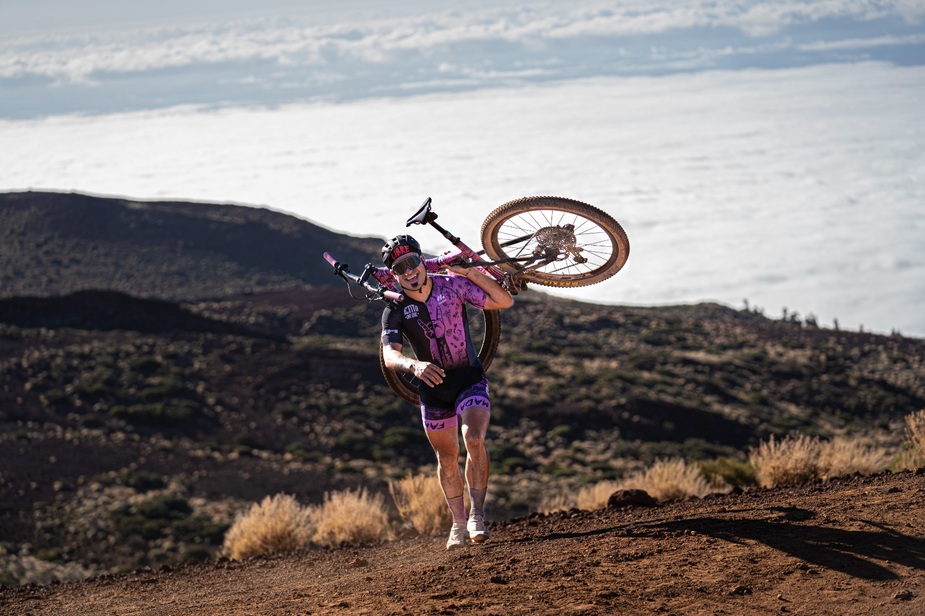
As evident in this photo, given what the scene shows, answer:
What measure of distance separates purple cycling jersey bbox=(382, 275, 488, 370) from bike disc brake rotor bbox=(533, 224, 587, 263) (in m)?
1.62

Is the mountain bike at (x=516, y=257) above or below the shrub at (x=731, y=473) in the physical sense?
above

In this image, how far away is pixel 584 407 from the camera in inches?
1818

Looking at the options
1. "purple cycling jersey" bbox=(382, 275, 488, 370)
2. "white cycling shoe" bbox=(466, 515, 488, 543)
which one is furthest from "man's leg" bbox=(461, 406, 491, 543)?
"purple cycling jersey" bbox=(382, 275, 488, 370)

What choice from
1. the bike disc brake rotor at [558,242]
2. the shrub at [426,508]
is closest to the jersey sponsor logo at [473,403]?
the bike disc brake rotor at [558,242]

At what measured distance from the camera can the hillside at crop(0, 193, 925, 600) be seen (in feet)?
102

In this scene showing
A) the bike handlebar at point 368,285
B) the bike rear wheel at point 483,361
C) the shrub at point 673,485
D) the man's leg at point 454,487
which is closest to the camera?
the bike handlebar at point 368,285

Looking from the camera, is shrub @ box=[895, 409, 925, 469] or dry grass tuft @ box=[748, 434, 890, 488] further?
dry grass tuft @ box=[748, 434, 890, 488]

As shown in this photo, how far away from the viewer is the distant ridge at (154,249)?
273ft

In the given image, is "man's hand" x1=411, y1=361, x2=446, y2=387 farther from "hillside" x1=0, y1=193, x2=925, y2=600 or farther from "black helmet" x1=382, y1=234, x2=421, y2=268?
"hillside" x1=0, y1=193, x2=925, y2=600

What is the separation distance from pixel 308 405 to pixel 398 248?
36293 millimetres

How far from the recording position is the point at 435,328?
32.5 ft

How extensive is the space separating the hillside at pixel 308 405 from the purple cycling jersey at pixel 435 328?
805 centimetres

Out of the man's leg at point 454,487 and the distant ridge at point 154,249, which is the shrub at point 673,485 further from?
the distant ridge at point 154,249

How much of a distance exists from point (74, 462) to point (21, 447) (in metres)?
2.74
